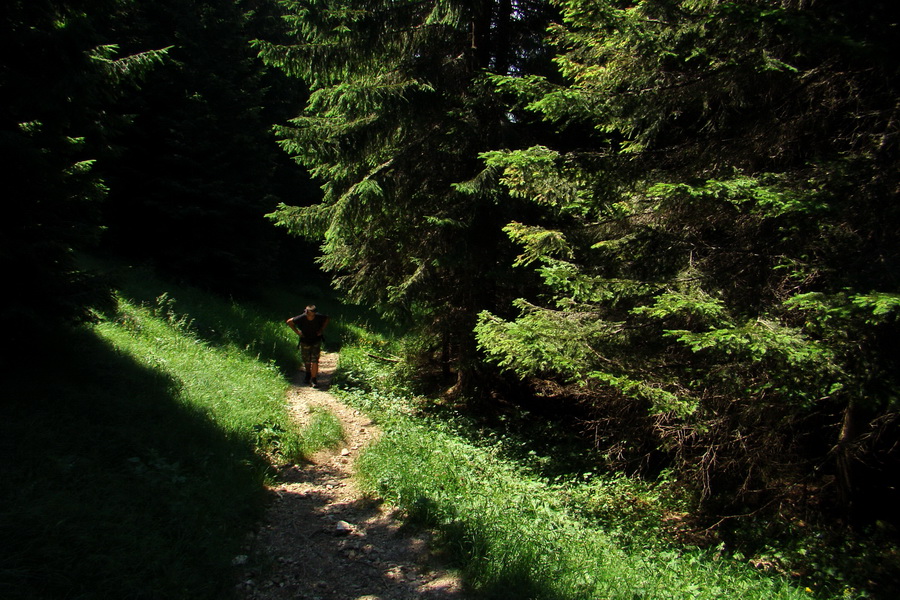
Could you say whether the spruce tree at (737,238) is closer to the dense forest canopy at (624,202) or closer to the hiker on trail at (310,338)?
the dense forest canopy at (624,202)

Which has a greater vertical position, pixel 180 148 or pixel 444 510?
pixel 180 148

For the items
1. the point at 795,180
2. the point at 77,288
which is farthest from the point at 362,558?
the point at 795,180

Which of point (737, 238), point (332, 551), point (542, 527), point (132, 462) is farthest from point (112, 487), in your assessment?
point (737, 238)

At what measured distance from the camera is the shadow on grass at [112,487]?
354cm

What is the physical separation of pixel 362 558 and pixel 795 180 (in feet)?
17.9

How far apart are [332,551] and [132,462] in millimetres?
2194

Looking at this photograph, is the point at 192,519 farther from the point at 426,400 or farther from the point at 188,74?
the point at 188,74

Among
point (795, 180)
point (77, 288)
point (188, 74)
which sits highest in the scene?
point (188, 74)

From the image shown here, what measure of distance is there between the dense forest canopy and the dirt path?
2421 millimetres

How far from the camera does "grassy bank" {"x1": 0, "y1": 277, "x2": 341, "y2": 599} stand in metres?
3.61

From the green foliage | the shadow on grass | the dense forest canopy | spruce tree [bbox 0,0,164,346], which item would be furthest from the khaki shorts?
spruce tree [bbox 0,0,164,346]

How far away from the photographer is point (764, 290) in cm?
518

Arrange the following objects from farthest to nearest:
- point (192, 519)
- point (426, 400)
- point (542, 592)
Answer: point (426, 400)
point (192, 519)
point (542, 592)

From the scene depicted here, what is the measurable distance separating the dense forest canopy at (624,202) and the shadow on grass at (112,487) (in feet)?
3.61
